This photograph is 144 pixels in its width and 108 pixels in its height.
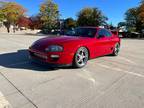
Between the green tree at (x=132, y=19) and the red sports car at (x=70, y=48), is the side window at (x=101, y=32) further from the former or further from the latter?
the green tree at (x=132, y=19)

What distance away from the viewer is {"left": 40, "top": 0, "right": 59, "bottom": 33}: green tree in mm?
55031

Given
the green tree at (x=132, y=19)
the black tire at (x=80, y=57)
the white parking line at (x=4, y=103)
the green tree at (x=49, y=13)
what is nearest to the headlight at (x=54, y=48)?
the black tire at (x=80, y=57)

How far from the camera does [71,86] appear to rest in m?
4.41

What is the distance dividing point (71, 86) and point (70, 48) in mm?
1621

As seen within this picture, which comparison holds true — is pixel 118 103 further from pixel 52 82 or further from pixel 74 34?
pixel 74 34

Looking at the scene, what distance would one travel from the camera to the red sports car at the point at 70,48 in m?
5.62

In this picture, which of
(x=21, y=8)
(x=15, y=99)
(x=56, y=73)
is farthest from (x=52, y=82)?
(x=21, y=8)

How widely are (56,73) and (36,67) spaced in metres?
0.88

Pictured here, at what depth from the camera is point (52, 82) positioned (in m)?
4.63

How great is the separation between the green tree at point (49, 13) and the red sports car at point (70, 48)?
161 feet

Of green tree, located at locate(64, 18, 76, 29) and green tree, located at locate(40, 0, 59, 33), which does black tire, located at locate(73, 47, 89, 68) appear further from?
green tree, located at locate(64, 18, 76, 29)

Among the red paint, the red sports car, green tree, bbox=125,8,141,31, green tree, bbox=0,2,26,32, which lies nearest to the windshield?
the red sports car

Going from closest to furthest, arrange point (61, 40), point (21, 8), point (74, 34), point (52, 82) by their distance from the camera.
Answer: point (52, 82) < point (61, 40) < point (74, 34) < point (21, 8)

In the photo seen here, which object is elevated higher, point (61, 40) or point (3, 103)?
point (61, 40)
